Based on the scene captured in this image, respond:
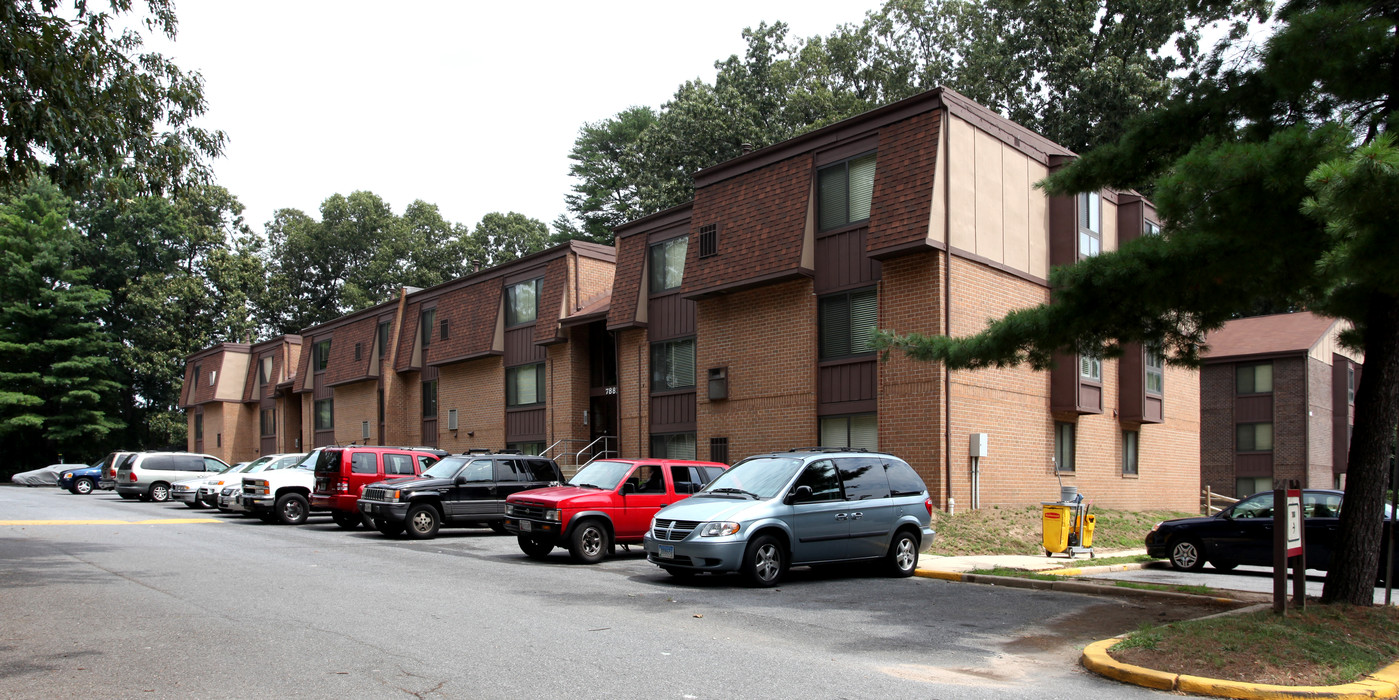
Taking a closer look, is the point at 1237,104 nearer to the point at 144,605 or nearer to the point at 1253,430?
the point at 144,605

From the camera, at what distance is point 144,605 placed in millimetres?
10500

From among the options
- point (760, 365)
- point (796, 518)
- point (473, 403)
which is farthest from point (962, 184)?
point (473, 403)

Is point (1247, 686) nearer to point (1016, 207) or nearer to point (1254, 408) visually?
point (1016, 207)

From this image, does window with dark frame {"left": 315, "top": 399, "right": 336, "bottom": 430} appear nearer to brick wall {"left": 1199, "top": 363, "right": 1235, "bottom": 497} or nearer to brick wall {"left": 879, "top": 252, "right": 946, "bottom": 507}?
brick wall {"left": 879, "top": 252, "right": 946, "bottom": 507}

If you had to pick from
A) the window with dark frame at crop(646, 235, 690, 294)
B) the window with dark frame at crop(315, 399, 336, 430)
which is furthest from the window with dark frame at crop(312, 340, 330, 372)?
the window with dark frame at crop(646, 235, 690, 294)

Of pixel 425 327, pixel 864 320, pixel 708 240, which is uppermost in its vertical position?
pixel 708 240

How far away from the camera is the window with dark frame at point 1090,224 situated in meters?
24.1

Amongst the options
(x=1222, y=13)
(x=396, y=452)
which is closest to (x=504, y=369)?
(x=396, y=452)

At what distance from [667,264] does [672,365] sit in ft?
9.24

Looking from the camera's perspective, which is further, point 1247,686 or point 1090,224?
point 1090,224

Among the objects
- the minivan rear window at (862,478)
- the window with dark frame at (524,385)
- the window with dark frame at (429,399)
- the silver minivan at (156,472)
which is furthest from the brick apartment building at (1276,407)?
the silver minivan at (156,472)

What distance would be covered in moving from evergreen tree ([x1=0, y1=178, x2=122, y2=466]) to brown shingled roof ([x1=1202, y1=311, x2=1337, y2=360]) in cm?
5948

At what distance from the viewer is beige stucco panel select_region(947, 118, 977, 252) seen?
20.1 meters

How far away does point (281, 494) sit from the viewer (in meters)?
23.8
